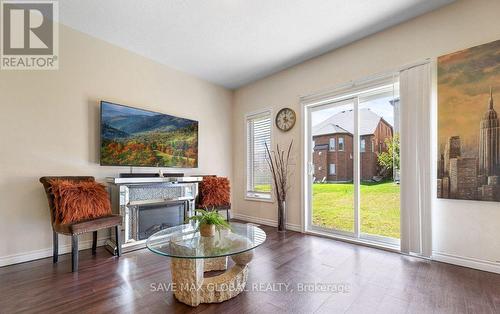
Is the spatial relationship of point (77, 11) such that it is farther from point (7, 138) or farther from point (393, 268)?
point (393, 268)

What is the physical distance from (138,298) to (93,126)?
7.76 ft

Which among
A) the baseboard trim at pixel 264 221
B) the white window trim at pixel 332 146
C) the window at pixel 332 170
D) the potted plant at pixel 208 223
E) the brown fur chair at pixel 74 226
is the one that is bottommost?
the baseboard trim at pixel 264 221

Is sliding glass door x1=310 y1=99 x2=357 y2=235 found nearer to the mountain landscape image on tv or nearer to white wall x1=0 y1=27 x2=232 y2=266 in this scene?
the mountain landscape image on tv

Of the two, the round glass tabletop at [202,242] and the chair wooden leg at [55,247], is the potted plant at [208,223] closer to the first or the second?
the round glass tabletop at [202,242]

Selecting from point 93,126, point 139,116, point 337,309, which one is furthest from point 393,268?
point 93,126

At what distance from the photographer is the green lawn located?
3.02 meters

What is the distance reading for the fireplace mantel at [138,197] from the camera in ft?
9.55

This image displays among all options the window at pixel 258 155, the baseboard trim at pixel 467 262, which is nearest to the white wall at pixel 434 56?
the baseboard trim at pixel 467 262

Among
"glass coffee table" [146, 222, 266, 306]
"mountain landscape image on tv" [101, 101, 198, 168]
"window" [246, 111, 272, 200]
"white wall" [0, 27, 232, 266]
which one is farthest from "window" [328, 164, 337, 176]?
"white wall" [0, 27, 232, 266]

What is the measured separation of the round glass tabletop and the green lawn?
5.63 ft

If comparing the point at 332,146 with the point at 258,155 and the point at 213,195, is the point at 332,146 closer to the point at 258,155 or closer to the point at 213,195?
the point at 258,155

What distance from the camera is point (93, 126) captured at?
3111 mm

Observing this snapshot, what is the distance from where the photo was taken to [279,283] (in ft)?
6.77

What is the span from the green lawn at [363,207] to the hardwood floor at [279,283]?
42 cm
